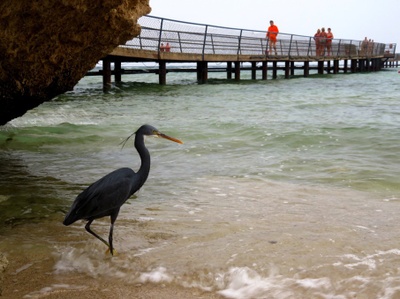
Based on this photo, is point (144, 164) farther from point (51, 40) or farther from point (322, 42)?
point (322, 42)

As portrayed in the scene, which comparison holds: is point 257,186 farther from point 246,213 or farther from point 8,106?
point 8,106

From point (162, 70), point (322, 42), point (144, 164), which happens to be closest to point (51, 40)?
point (144, 164)

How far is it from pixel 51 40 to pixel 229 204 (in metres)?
2.78

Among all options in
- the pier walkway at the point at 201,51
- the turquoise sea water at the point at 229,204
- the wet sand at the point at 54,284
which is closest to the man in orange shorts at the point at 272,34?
the pier walkway at the point at 201,51

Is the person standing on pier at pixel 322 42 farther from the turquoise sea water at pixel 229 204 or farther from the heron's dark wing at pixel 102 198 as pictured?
the heron's dark wing at pixel 102 198

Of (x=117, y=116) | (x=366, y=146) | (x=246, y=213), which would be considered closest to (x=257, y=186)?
(x=246, y=213)

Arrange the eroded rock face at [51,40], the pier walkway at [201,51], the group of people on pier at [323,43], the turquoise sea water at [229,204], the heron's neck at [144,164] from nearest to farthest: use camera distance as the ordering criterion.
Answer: the turquoise sea water at [229,204], the heron's neck at [144,164], the eroded rock face at [51,40], the pier walkway at [201,51], the group of people on pier at [323,43]

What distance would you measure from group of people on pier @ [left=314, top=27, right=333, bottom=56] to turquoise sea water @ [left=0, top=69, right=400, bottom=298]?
2613cm

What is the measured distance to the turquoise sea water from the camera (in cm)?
357

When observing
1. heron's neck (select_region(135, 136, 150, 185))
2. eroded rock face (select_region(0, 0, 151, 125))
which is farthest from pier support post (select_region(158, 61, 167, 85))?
heron's neck (select_region(135, 136, 150, 185))

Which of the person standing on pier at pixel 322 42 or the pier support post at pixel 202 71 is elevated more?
the person standing on pier at pixel 322 42

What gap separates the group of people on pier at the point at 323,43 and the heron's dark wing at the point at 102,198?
34.4 meters

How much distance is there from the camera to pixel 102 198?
3.65 metres

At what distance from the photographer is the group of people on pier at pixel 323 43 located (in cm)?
3666
